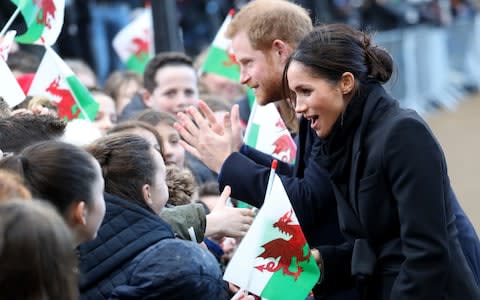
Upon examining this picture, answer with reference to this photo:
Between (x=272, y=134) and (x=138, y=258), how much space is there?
6.41 ft

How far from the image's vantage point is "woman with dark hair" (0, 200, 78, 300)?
2.93m

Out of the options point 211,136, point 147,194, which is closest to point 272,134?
point 211,136

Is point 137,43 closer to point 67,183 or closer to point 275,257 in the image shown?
point 275,257

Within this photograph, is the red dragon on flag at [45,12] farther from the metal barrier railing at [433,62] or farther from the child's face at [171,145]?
the metal barrier railing at [433,62]

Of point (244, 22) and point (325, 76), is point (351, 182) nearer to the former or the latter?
point (325, 76)

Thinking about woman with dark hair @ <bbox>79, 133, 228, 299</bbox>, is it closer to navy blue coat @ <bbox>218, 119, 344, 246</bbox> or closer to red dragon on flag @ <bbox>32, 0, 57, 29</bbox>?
navy blue coat @ <bbox>218, 119, 344, 246</bbox>

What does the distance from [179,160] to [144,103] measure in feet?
6.37

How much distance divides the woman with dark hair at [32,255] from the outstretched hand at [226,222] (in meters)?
1.67

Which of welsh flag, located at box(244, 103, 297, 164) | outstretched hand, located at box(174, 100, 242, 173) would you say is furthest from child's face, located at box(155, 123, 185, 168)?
outstretched hand, located at box(174, 100, 242, 173)

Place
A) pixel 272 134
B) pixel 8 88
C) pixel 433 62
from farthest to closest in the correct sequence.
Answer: pixel 433 62, pixel 272 134, pixel 8 88

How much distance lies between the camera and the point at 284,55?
498 centimetres

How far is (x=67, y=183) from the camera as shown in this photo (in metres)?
3.56

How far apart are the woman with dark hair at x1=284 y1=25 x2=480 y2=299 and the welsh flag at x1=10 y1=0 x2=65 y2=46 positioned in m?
2.19

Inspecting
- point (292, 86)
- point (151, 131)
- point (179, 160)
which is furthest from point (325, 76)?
point (179, 160)
